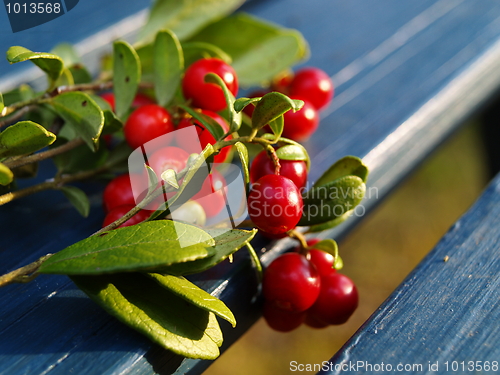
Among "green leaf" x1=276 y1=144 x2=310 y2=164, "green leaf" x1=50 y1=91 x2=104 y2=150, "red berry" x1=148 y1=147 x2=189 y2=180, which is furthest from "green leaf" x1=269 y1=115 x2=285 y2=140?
"green leaf" x1=50 y1=91 x2=104 y2=150

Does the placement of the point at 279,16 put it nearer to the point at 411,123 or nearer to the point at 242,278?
the point at 411,123

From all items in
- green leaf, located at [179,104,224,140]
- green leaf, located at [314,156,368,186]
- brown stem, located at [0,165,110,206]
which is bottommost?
brown stem, located at [0,165,110,206]

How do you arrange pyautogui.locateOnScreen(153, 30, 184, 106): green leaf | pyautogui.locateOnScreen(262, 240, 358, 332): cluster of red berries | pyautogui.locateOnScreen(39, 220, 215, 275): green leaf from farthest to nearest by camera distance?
pyautogui.locateOnScreen(153, 30, 184, 106): green leaf → pyautogui.locateOnScreen(262, 240, 358, 332): cluster of red berries → pyautogui.locateOnScreen(39, 220, 215, 275): green leaf

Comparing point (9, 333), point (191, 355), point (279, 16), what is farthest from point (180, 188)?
point (279, 16)

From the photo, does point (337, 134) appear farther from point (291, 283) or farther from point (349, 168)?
point (291, 283)

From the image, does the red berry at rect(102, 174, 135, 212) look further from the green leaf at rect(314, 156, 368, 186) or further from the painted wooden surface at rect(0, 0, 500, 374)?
the green leaf at rect(314, 156, 368, 186)

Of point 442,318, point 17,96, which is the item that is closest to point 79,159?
point 17,96
